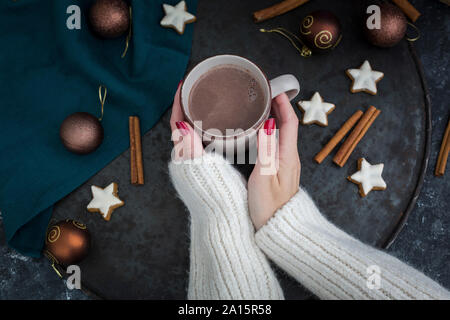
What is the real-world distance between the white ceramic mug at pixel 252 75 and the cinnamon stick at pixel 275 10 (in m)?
0.23

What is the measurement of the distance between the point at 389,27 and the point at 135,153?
57 cm

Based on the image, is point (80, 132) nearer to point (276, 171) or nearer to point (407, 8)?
point (276, 171)

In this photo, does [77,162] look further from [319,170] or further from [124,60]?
[319,170]

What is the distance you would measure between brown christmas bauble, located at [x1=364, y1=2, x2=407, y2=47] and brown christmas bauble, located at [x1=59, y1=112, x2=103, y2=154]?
586mm

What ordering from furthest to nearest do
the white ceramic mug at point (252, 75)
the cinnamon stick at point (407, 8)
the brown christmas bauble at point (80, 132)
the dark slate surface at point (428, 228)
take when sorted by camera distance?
1. the dark slate surface at point (428, 228)
2. the cinnamon stick at point (407, 8)
3. the brown christmas bauble at point (80, 132)
4. the white ceramic mug at point (252, 75)

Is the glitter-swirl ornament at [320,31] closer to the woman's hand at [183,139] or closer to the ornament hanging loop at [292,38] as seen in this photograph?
the ornament hanging loop at [292,38]

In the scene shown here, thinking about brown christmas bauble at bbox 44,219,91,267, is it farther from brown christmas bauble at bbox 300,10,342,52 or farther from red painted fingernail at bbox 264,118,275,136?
brown christmas bauble at bbox 300,10,342,52

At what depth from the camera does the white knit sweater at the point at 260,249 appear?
0.63m

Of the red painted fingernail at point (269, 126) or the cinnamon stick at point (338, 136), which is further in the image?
the cinnamon stick at point (338, 136)

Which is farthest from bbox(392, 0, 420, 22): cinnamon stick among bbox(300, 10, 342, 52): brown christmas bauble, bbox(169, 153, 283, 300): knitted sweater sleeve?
bbox(169, 153, 283, 300): knitted sweater sleeve

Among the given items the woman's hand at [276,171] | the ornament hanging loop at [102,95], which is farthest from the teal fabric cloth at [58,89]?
the woman's hand at [276,171]

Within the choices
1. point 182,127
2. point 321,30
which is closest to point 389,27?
point 321,30
